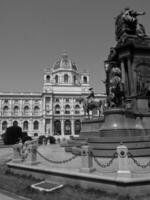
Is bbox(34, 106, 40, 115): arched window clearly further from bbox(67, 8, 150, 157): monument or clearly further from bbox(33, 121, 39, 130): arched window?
bbox(67, 8, 150, 157): monument

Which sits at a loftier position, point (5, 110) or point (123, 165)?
point (5, 110)

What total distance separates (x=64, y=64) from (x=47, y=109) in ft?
91.5

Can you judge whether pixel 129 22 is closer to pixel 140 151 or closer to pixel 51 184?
pixel 140 151

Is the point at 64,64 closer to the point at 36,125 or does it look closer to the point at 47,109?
the point at 47,109

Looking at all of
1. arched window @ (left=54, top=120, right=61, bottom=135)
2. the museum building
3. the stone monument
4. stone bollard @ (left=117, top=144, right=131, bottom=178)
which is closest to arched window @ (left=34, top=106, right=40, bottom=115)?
the museum building

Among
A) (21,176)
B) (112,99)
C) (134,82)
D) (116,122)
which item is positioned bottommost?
(21,176)

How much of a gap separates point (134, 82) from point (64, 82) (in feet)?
306

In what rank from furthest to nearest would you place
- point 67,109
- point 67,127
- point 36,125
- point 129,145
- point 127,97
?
point 67,109 < point 36,125 < point 67,127 < point 127,97 < point 129,145

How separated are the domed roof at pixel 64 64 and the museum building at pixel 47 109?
6704 mm

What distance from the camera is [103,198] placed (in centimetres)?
650

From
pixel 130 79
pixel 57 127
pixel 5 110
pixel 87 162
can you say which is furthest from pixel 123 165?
pixel 5 110

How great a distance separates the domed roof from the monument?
93692mm

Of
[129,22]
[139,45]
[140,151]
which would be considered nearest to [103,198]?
[140,151]

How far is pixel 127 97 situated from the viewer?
15031 millimetres
